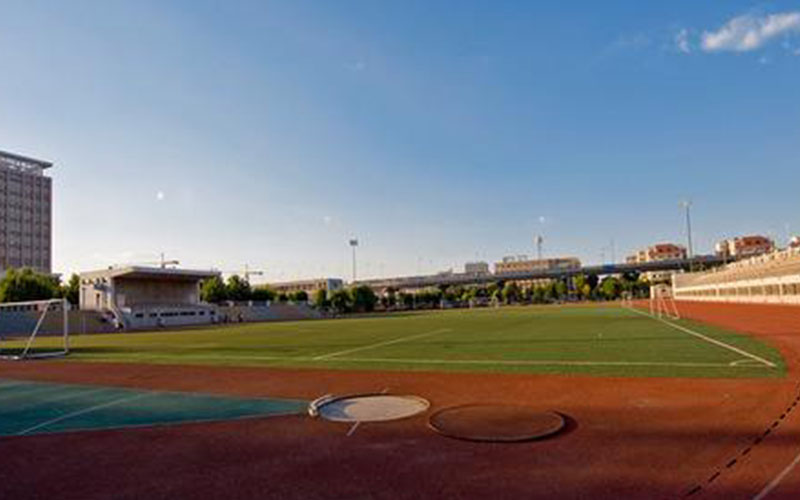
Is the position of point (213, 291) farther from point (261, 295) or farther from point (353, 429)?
point (353, 429)

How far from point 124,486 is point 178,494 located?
99cm

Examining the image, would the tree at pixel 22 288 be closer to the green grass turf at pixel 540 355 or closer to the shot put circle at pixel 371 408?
the green grass turf at pixel 540 355

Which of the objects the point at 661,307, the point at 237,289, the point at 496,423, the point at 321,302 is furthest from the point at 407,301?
the point at 496,423

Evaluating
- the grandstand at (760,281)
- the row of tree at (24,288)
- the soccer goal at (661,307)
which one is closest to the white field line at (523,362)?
the soccer goal at (661,307)

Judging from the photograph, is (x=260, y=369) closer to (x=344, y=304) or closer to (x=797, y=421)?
(x=797, y=421)

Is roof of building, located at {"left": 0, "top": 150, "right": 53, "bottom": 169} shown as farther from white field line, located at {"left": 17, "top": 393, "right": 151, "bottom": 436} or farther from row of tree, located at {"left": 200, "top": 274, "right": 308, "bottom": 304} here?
white field line, located at {"left": 17, "top": 393, "right": 151, "bottom": 436}

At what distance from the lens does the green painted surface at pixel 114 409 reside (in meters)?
12.0

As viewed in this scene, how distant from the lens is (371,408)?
12.3 meters

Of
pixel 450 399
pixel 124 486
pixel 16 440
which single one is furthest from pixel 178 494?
pixel 450 399

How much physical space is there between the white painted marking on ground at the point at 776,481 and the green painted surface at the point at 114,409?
8.35 meters

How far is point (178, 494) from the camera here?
7.45 meters

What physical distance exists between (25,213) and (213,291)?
7006 centimetres

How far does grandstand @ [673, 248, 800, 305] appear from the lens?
5031 centimetres

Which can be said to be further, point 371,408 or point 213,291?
point 213,291
